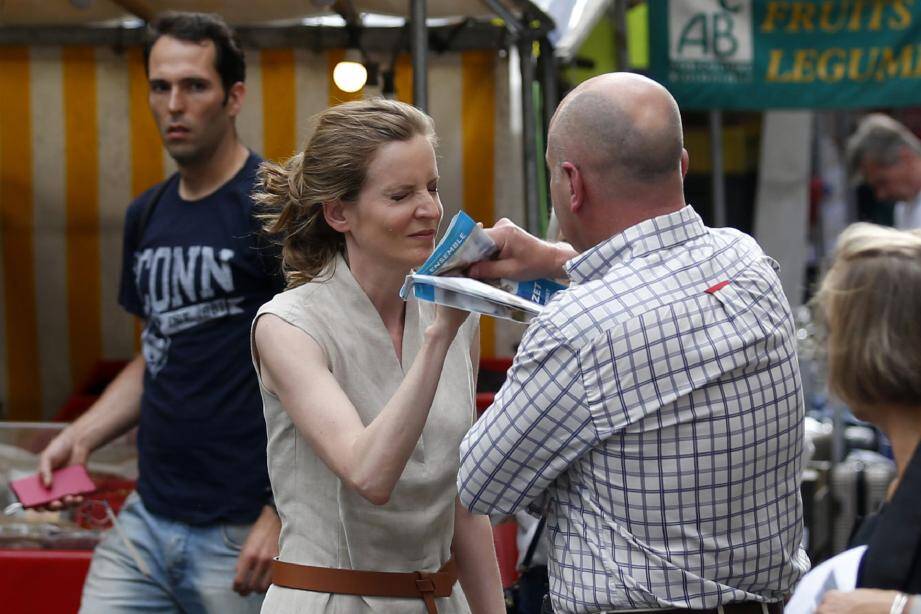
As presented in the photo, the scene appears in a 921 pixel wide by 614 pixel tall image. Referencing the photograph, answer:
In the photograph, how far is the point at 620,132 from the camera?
2.02 m

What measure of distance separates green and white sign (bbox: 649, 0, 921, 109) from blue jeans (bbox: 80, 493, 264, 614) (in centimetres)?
376

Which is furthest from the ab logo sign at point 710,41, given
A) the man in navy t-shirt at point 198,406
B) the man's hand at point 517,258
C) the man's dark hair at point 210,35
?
the man's hand at point 517,258

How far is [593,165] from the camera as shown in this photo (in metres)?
2.04

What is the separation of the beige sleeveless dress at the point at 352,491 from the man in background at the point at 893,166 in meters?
4.80

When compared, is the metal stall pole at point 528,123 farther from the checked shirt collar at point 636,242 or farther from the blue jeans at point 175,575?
the checked shirt collar at point 636,242

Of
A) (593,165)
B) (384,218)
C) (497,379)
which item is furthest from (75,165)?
(593,165)

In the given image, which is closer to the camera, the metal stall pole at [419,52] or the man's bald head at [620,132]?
the man's bald head at [620,132]

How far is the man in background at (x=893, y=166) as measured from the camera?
22.3ft

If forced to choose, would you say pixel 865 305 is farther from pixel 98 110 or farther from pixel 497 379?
pixel 98 110

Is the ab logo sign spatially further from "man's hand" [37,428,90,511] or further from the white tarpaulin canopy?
"man's hand" [37,428,90,511]

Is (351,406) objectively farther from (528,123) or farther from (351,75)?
(351,75)

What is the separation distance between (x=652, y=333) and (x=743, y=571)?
0.45 metres

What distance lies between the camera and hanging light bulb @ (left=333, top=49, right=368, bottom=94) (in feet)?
17.9

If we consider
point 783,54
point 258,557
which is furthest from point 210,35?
point 783,54
